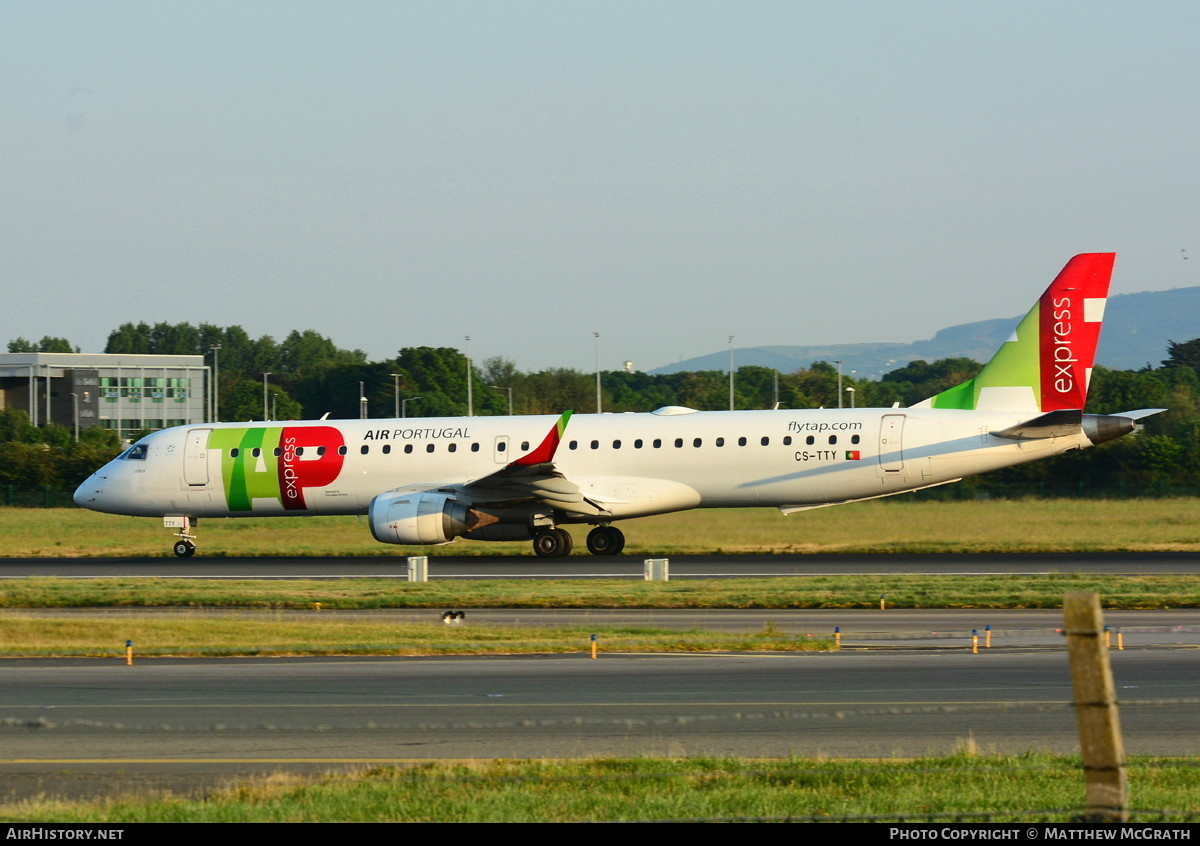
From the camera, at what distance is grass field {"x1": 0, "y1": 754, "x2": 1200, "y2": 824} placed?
7949 millimetres

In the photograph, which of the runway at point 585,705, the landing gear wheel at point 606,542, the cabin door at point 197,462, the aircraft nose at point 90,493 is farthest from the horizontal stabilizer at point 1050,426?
the aircraft nose at point 90,493

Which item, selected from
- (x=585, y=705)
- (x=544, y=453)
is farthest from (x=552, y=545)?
(x=585, y=705)

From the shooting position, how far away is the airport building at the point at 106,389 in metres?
107

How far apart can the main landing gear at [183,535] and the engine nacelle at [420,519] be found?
6.49 meters

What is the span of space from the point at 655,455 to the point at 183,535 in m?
12.4

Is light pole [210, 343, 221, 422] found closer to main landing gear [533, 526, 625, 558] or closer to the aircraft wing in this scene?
main landing gear [533, 526, 625, 558]

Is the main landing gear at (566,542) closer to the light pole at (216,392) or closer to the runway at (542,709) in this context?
the runway at (542,709)

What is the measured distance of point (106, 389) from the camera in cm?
11162

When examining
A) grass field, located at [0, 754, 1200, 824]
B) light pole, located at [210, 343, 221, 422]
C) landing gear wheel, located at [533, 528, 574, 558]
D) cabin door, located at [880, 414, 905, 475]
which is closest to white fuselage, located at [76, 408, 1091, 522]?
cabin door, located at [880, 414, 905, 475]

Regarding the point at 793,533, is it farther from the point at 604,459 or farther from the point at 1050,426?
the point at 1050,426

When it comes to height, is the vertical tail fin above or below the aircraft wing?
above

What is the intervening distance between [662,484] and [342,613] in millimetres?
11621

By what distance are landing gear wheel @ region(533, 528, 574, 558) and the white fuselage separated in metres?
0.43

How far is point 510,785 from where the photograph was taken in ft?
29.4
